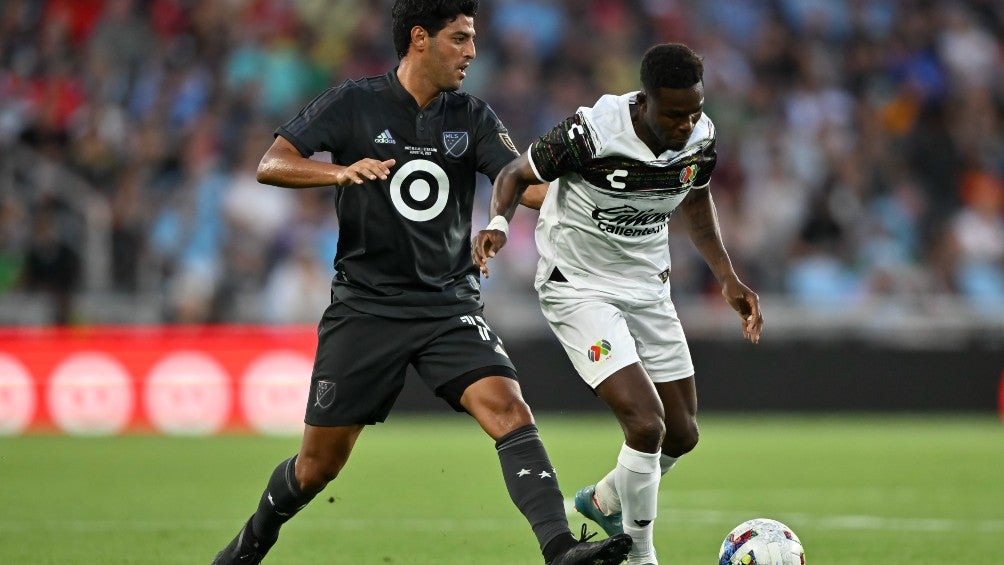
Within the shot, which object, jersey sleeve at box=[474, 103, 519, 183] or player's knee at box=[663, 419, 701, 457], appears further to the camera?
player's knee at box=[663, 419, 701, 457]

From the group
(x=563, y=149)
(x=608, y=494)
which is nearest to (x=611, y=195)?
(x=563, y=149)

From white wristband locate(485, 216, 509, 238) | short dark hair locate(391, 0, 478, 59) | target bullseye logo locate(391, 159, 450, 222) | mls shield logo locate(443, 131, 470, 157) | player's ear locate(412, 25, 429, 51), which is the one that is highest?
short dark hair locate(391, 0, 478, 59)

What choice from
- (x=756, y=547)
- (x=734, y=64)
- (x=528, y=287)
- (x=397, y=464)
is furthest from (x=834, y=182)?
(x=756, y=547)

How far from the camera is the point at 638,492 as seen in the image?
6.01m

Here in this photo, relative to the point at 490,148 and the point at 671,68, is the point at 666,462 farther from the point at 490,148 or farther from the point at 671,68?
the point at 671,68

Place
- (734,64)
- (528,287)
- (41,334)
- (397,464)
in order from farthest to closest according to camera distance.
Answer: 1. (734,64)
2. (528,287)
3. (41,334)
4. (397,464)

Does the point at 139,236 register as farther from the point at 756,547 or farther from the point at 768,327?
the point at 756,547

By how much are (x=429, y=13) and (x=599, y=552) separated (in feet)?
7.14

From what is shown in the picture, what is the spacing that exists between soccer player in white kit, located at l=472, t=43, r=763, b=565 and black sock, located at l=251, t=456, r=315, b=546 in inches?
45.3

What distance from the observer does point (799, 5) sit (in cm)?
1966

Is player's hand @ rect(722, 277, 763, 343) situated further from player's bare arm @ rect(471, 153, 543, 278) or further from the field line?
the field line

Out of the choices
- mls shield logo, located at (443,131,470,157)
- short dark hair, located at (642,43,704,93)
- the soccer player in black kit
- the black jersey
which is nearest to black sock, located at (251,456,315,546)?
the soccer player in black kit

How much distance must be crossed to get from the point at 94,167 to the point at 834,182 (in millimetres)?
8066

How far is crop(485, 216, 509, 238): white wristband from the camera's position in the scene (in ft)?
18.6
